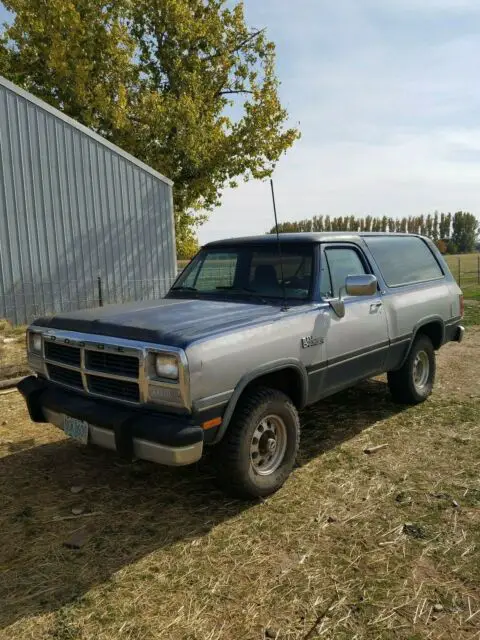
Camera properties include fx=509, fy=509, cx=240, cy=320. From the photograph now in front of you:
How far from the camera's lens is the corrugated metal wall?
10797 mm

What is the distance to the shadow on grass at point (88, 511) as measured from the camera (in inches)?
114

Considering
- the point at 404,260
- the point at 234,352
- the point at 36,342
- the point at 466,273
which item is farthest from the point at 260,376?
the point at 466,273

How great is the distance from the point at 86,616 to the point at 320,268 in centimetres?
301

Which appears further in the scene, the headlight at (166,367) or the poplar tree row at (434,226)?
the poplar tree row at (434,226)

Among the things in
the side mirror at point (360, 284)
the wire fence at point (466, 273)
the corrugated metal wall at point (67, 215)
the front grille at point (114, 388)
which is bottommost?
the wire fence at point (466, 273)

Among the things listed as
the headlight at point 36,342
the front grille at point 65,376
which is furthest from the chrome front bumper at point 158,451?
the headlight at point 36,342

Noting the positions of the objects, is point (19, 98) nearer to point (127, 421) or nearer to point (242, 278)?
point (242, 278)

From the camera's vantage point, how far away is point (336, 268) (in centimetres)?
455

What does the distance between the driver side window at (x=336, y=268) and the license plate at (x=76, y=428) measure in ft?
7.01

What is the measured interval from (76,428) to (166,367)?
95cm

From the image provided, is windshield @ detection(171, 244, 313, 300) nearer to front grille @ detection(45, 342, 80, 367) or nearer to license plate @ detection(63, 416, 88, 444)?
front grille @ detection(45, 342, 80, 367)

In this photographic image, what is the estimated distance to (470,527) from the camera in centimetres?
330

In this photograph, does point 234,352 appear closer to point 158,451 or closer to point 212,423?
point 212,423

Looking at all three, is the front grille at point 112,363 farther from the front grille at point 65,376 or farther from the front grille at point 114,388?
the front grille at point 65,376
